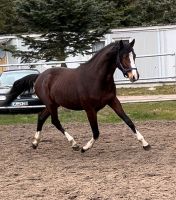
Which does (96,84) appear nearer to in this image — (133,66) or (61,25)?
(133,66)

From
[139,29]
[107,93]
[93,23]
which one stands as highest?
[107,93]

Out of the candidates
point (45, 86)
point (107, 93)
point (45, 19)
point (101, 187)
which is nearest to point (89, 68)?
point (107, 93)

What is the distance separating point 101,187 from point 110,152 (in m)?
2.77

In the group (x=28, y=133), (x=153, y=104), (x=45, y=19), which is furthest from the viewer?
(x=45, y=19)

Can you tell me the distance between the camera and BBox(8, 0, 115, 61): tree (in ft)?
62.7

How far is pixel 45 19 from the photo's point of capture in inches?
763

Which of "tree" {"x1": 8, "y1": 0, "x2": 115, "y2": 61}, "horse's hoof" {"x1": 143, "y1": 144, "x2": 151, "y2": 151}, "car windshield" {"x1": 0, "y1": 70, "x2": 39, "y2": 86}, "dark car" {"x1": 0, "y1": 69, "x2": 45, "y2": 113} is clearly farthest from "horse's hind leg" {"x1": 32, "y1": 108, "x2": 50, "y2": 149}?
"tree" {"x1": 8, "y1": 0, "x2": 115, "y2": 61}

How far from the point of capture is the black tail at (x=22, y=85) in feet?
34.9

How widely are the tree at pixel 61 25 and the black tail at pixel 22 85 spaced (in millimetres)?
8558

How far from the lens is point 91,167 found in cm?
750

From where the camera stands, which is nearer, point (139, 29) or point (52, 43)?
point (52, 43)

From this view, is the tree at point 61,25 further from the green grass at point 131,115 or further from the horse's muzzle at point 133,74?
the horse's muzzle at point 133,74

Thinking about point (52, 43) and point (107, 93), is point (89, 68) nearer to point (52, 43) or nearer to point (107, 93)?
point (107, 93)

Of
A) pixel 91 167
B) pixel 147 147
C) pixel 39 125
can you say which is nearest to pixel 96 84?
pixel 147 147
